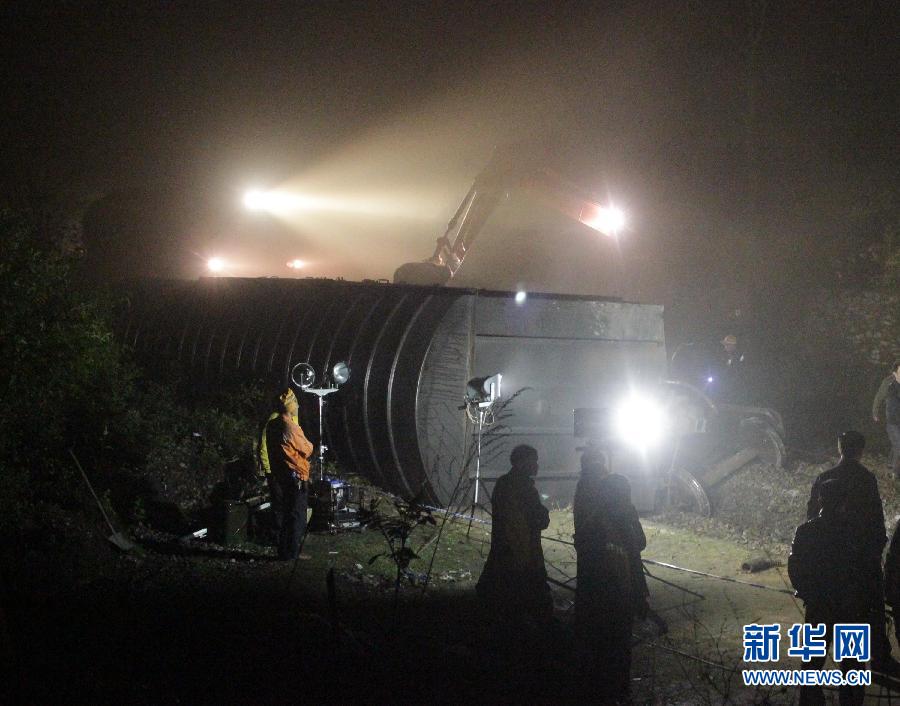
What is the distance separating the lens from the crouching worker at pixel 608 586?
182 inches

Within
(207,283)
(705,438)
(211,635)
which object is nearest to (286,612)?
(211,635)

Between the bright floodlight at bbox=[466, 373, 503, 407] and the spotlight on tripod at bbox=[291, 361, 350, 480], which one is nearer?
the bright floodlight at bbox=[466, 373, 503, 407]

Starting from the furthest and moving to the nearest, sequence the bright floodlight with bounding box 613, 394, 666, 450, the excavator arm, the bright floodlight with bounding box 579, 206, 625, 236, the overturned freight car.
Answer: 1. the bright floodlight with bounding box 579, 206, 625, 236
2. the excavator arm
3. the bright floodlight with bounding box 613, 394, 666, 450
4. the overturned freight car

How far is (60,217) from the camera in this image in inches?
600

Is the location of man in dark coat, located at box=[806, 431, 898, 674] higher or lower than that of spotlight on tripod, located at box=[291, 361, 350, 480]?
lower

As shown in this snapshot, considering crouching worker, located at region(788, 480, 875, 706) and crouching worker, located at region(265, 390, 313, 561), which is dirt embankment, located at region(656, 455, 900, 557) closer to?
crouching worker, located at region(788, 480, 875, 706)

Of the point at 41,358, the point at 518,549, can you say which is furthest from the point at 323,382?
the point at 518,549

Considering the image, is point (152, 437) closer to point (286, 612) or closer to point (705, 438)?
point (286, 612)

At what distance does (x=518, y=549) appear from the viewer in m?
5.02

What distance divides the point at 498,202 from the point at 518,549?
38.6 ft

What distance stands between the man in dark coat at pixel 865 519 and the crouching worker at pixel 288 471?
14.8 feet

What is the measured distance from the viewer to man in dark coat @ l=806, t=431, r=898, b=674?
4.50m

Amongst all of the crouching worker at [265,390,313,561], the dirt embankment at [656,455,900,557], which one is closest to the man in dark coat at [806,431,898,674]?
the dirt embankment at [656,455,900,557]

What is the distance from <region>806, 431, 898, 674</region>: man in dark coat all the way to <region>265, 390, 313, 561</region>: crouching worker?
4.51 m
